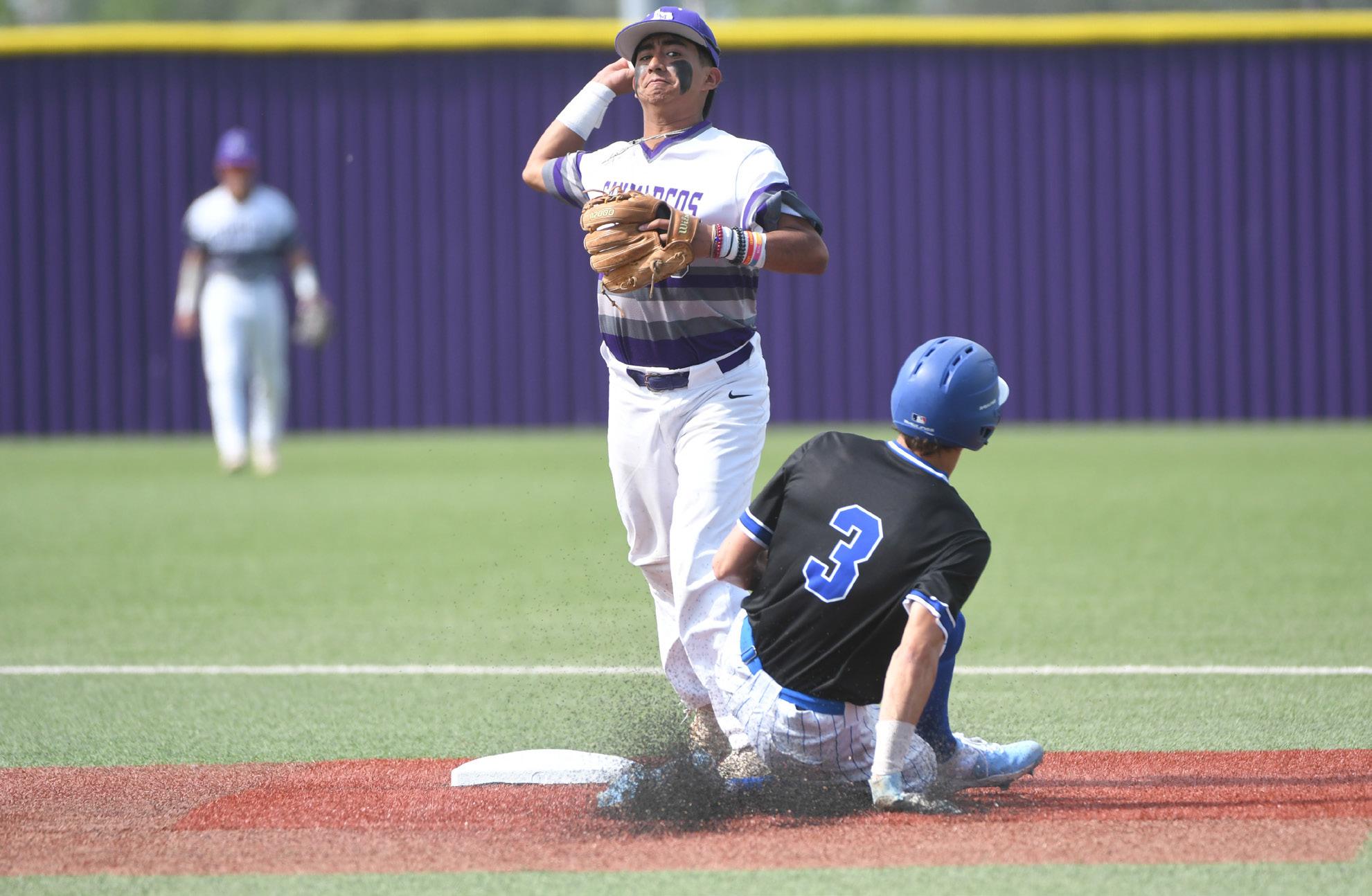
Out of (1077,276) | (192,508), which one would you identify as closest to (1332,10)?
(1077,276)

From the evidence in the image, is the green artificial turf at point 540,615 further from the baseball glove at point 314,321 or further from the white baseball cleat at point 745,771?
the baseball glove at point 314,321

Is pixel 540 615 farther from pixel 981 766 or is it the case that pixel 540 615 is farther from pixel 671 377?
pixel 981 766

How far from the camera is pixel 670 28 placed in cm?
468

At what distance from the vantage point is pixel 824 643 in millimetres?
4215

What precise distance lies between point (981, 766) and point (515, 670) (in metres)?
2.51

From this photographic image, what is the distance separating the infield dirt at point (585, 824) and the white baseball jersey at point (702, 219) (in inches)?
49.2

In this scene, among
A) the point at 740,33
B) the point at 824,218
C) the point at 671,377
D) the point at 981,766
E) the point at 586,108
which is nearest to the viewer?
the point at 981,766

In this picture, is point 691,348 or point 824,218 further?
point 824,218

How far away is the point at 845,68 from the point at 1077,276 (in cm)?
309

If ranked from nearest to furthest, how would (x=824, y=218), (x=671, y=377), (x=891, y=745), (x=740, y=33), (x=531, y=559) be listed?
1. (x=891, y=745)
2. (x=671, y=377)
3. (x=531, y=559)
4. (x=824, y=218)
5. (x=740, y=33)

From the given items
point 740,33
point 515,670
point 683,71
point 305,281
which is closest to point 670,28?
point 683,71

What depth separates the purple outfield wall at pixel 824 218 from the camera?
54.5 ft

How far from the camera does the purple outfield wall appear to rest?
1661 centimetres

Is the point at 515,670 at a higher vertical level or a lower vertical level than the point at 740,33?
lower
